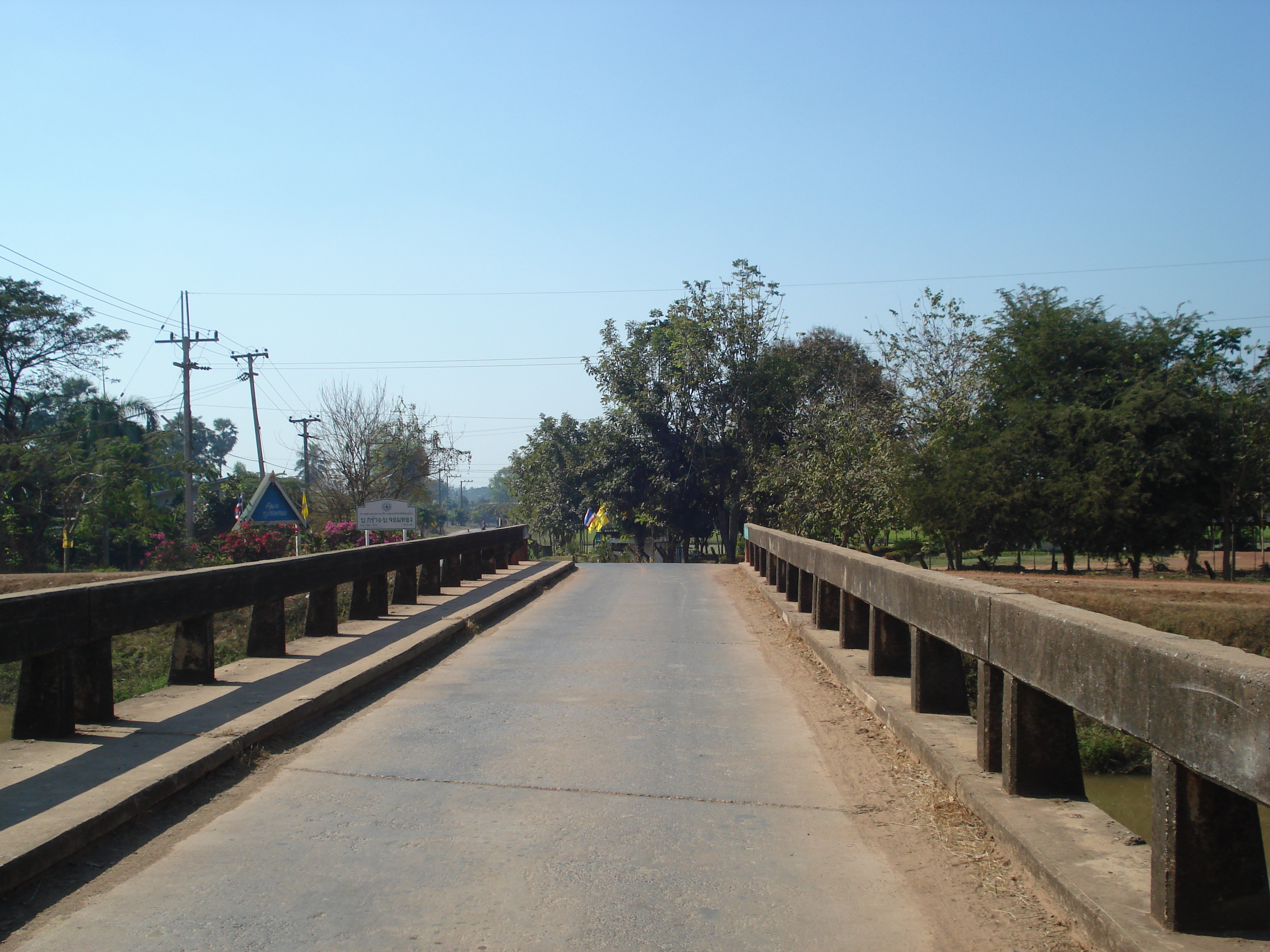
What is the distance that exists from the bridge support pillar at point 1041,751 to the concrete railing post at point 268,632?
19.2 feet

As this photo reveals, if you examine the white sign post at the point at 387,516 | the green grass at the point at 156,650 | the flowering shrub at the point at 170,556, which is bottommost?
the green grass at the point at 156,650

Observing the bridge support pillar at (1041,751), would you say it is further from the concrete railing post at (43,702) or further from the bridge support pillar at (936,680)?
the concrete railing post at (43,702)

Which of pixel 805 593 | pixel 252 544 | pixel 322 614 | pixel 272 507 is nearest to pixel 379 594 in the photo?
pixel 322 614

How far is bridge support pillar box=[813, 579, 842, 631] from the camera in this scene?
10414 mm

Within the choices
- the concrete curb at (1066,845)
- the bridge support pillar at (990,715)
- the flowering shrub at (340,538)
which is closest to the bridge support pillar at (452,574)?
the concrete curb at (1066,845)

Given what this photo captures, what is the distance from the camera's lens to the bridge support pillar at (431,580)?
13500 millimetres

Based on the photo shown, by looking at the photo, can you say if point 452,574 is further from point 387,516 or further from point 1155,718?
point 1155,718

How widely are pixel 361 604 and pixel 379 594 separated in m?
0.28

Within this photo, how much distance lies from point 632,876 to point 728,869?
0.40 metres

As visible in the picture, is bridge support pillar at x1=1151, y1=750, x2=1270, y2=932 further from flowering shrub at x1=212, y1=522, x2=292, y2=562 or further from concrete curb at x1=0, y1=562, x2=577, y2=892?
flowering shrub at x1=212, y1=522, x2=292, y2=562

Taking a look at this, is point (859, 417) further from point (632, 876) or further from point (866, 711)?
point (632, 876)

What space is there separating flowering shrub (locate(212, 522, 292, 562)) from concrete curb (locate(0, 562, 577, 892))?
49.5ft

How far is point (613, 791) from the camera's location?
521 cm

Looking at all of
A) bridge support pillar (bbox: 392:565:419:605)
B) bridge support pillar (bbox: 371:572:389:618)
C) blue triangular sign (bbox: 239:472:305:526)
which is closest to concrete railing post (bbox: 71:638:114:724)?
bridge support pillar (bbox: 371:572:389:618)
